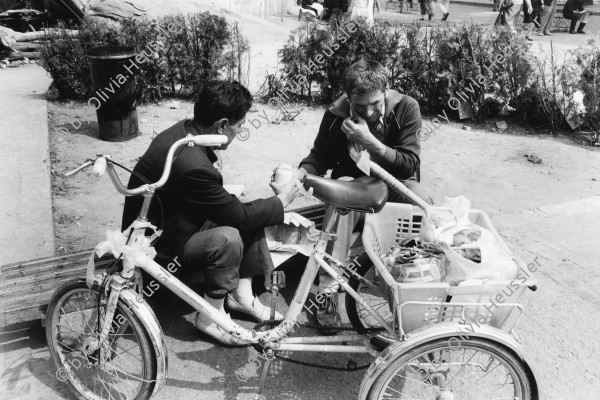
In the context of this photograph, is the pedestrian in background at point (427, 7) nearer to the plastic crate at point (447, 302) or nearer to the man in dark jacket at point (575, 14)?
Answer: the man in dark jacket at point (575, 14)

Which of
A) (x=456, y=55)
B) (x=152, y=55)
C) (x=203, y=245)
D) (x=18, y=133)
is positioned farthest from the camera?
(x=152, y=55)

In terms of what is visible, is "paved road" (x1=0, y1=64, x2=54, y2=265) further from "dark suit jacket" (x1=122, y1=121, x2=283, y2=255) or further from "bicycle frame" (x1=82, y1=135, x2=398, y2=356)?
"bicycle frame" (x1=82, y1=135, x2=398, y2=356)

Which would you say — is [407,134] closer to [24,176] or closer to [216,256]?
[216,256]

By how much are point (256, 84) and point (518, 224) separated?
183 inches

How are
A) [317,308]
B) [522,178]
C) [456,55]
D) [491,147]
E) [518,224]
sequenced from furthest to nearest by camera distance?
[456,55] < [491,147] < [522,178] < [518,224] < [317,308]

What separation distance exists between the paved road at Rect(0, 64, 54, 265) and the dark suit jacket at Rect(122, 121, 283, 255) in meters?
1.40

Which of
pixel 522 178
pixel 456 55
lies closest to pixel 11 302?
pixel 522 178

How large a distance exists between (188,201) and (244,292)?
712 mm

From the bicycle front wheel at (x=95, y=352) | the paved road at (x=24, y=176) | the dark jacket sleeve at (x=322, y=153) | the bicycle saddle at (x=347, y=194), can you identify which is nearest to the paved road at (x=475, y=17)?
the paved road at (x=24, y=176)

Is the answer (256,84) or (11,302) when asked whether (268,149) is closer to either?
(256,84)

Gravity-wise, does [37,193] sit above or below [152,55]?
below

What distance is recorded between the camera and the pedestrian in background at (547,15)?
1502cm

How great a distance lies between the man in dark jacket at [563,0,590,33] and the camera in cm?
1530

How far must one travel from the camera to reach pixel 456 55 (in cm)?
695
